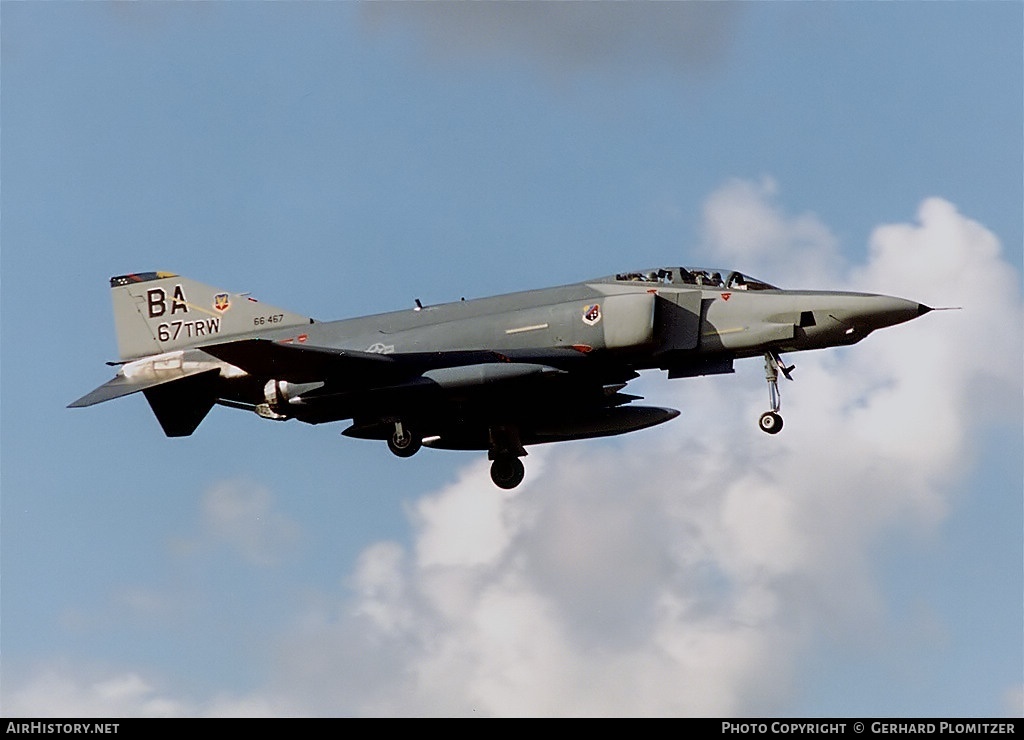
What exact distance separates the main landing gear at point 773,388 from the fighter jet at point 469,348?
0.8 inches

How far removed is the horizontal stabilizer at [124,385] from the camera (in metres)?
25.8

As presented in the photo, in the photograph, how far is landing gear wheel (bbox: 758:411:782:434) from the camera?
24.7 metres

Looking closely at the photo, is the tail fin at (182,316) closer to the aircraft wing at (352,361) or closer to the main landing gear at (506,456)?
the aircraft wing at (352,361)

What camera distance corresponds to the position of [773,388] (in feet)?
82.0

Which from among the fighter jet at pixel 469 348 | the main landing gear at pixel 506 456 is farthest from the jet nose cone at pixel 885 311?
the main landing gear at pixel 506 456

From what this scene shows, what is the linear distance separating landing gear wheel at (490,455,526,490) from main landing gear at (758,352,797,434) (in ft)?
18.6

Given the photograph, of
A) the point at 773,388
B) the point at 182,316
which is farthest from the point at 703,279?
the point at 182,316

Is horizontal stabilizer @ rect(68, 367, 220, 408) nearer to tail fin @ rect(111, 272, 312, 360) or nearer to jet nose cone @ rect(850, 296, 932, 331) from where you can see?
tail fin @ rect(111, 272, 312, 360)

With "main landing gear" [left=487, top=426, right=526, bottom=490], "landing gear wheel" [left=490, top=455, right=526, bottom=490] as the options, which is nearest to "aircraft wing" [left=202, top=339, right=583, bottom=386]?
"main landing gear" [left=487, top=426, right=526, bottom=490]

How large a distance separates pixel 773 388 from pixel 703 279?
2.11 metres

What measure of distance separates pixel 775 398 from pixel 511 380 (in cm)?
427

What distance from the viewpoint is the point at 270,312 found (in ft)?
91.4
